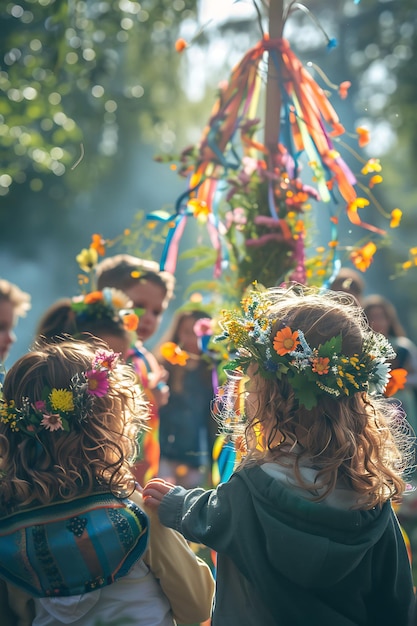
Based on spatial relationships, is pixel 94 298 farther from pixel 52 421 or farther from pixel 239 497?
pixel 239 497

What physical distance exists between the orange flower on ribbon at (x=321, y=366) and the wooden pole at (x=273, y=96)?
151 cm

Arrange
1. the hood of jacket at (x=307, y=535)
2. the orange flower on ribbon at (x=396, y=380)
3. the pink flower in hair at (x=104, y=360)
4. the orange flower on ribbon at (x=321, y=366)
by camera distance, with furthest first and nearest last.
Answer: the orange flower on ribbon at (x=396, y=380) → the pink flower in hair at (x=104, y=360) → the orange flower on ribbon at (x=321, y=366) → the hood of jacket at (x=307, y=535)

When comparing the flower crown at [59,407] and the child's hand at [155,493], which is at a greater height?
the flower crown at [59,407]

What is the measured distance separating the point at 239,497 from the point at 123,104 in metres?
6.98

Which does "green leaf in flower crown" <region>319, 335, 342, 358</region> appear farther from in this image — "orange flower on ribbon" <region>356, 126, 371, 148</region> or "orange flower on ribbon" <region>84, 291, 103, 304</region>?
"orange flower on ribbon" <region>84, 291, 103, 304</region>

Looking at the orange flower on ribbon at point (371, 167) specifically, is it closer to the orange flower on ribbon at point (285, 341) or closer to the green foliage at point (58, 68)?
the orange flower on ribbon at point (285, 341)

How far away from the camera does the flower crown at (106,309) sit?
11.6 feet

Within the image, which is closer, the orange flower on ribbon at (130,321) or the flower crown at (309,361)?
the flower crown at (309,361)

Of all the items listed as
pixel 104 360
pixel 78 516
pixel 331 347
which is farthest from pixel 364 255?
pixel 78 516

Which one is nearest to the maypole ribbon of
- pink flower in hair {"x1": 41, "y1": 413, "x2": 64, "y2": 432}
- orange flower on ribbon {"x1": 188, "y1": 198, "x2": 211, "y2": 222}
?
orange flower on ribbon {"x1": 188, "y1": 198, "x2": 211, "y2": 222}

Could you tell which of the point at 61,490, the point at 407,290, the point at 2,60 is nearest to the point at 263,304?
the point at 61,490

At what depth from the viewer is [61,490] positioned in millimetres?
2109

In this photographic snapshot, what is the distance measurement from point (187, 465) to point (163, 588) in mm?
3157

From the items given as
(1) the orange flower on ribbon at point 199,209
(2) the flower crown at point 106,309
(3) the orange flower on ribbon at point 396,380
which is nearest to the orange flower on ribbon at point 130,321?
(2) the flower crown at point 106,309
